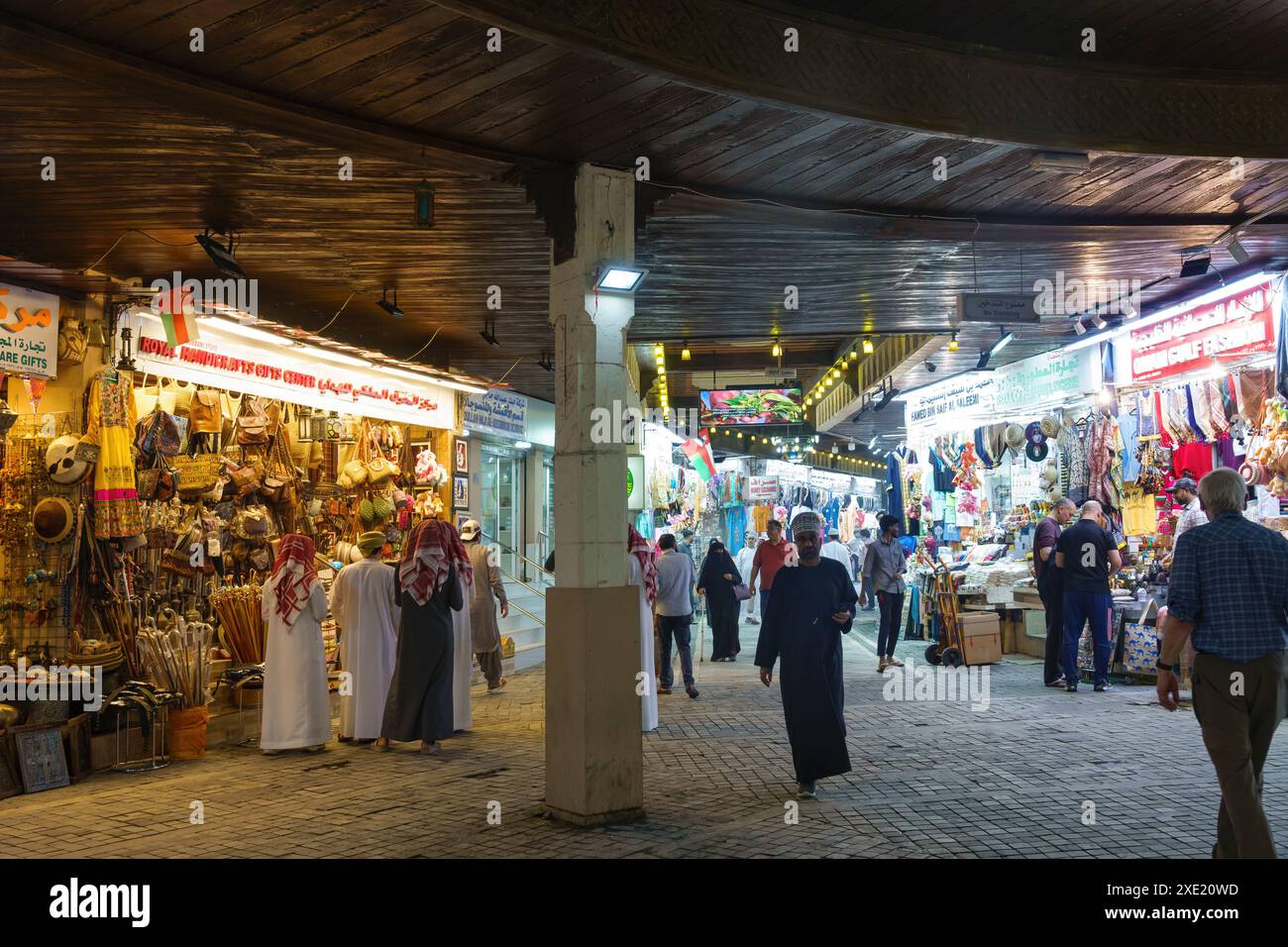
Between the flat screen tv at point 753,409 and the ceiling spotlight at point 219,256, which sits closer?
the ceiling spotlight at point 219,256

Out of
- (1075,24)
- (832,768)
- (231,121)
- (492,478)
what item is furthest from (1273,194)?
(492,478)

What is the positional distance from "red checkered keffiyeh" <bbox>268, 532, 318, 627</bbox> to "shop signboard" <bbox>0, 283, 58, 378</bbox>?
2.36m

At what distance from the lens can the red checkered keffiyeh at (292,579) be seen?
883 centimetres

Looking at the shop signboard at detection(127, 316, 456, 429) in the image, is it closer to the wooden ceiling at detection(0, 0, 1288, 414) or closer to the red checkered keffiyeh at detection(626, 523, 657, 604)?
the wooden ceiling at detection(0, 0, 1288, 414)

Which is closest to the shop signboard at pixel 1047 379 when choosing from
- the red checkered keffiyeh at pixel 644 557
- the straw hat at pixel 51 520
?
the red checkered keffiyeh at pixel 644 557

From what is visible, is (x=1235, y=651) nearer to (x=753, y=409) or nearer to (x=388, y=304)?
(x=388, y=304)

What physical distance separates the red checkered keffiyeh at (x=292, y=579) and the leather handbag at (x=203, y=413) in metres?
1.83

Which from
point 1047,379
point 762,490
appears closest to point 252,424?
point 1047,379

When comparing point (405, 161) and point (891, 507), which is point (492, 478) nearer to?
point (891, 507)

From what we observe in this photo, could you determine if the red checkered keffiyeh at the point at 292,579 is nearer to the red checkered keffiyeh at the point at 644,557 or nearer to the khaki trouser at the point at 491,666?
the red checkered keffiyeh at the point at 644,557

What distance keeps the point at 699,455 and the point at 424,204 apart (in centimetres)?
1363

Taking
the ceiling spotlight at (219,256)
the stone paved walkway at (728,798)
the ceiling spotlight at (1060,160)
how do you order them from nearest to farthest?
the stone paved walkway at (728,798) < the ceiling spotlight at (1060,160) < the ceiling spotlight at (219,256)

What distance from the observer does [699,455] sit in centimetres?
2031

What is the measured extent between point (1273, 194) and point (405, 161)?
6524 millimetres
